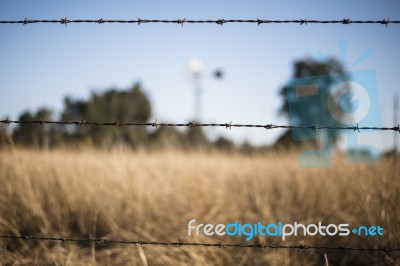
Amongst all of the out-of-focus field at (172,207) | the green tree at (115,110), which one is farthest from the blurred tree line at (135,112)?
the out-of-focus field at (172,207)

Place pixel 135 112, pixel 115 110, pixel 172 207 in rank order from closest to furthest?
1. pixel 172 207
2. pixel 115 110
3. pixel 135 112

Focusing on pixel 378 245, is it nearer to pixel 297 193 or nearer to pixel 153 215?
pixel 297 193

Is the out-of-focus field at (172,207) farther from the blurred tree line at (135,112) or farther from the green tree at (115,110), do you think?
the green tree at (115,110)

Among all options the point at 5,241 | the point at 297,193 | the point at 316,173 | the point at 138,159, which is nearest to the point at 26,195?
the point at 5,241

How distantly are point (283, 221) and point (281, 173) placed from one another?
5.16 feet

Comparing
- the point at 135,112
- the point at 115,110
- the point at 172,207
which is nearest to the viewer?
the point at 172,207

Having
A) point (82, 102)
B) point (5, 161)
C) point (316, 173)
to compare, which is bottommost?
point (316, 173)

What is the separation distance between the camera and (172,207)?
10.2 ft

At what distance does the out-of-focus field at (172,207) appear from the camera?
193 cm

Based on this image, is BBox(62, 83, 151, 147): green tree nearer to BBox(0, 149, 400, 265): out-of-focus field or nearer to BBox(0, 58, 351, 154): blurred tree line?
BBox(0, 58, 351, 154): blurred tree line

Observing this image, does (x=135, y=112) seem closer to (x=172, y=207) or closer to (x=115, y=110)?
(x=115, y=110)

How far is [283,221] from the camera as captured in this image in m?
2.46

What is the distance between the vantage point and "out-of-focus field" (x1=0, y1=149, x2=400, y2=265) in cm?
193

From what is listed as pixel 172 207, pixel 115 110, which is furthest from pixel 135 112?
pixel 172 207
